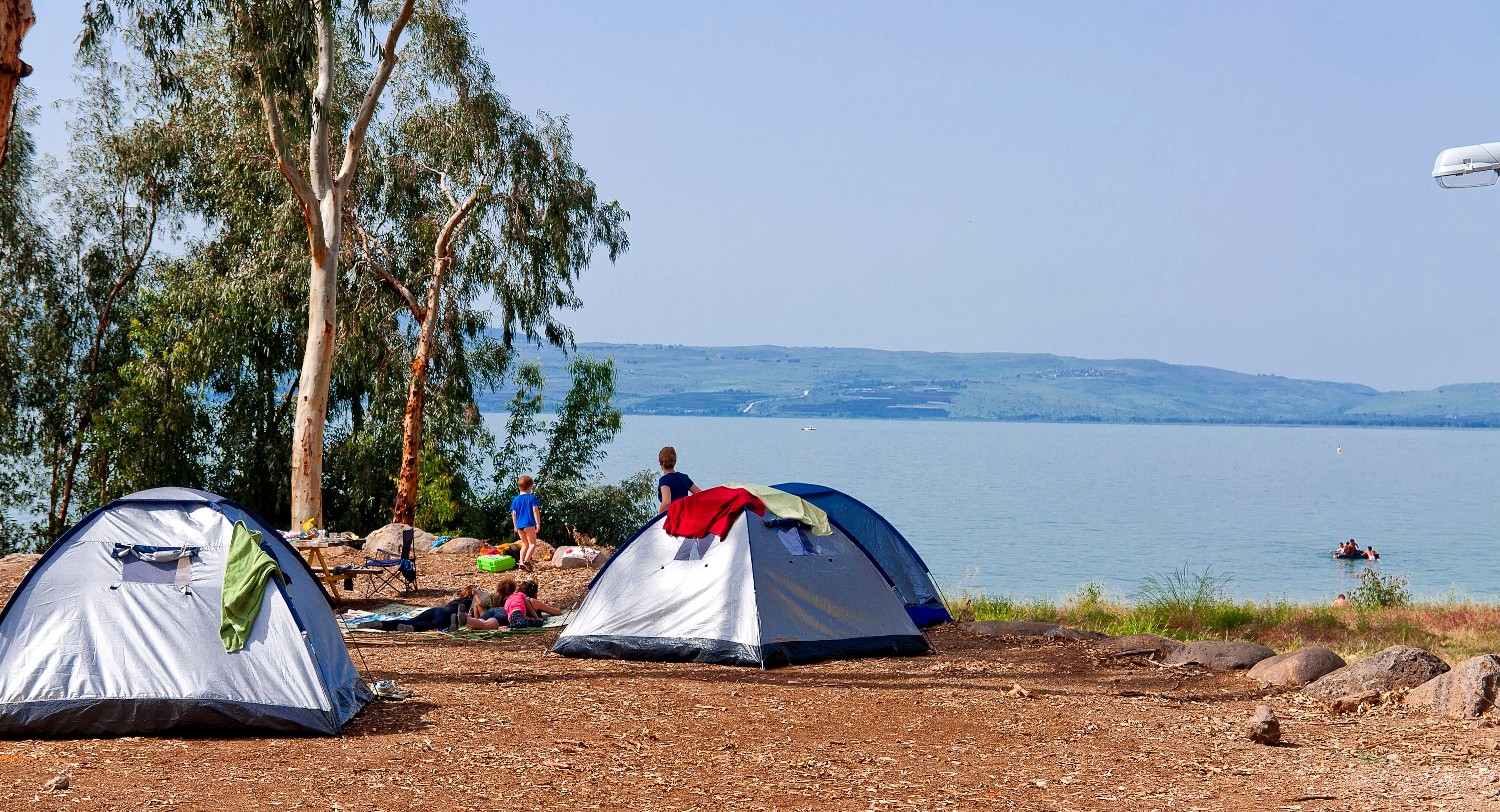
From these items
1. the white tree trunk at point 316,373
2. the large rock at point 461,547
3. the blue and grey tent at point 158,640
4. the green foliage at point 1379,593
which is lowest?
the green foliage at point 1379,593

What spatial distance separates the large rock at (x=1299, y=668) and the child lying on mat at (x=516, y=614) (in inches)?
233

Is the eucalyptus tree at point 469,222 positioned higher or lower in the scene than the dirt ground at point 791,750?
higher

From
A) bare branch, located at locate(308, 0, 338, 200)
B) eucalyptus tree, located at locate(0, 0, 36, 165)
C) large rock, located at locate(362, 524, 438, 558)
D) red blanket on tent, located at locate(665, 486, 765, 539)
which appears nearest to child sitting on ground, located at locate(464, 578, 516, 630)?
red blanket on tent, located at locate(665, 486, 765, 539)

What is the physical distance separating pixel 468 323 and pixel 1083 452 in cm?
11902

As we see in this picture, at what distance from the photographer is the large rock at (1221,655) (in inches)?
382

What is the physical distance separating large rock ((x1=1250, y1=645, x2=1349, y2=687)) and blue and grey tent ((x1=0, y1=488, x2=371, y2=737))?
20.0 feet

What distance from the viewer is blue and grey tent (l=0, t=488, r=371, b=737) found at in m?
6.96

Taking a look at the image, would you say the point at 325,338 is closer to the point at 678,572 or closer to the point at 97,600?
the point at 678,572

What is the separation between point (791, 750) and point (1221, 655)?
4291 mm

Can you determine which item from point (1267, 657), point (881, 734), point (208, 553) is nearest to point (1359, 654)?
point (1267, 657)

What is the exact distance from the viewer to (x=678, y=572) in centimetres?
991

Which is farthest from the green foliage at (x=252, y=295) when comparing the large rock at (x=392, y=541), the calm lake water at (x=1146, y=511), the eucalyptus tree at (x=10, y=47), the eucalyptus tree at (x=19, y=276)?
the eucalyptus tree at (x=10, y=47)

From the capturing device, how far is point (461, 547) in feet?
57.1

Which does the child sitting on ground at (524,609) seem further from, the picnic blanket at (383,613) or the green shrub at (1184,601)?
the green shrub at (1184,601)
